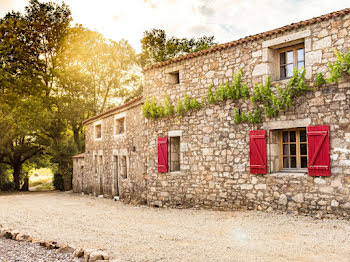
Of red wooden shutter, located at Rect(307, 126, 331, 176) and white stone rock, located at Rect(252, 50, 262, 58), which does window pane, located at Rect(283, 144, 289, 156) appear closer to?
red wooden shutter, located at Rect(307, 126, 331, 176)

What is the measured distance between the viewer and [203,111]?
9953 mm

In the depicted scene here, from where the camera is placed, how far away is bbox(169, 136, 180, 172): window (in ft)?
36.1

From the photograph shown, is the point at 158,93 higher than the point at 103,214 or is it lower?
higher

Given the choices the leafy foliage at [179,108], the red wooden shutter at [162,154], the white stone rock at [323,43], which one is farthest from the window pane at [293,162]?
the red wooden shutter at [162,154]

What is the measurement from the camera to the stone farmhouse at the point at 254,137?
7.58 m

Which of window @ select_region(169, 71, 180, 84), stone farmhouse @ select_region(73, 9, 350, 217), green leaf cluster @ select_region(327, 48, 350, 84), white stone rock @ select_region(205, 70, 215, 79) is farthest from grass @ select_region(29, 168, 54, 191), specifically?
green leaf cluster @ select_region(327, 48, 350, 84)

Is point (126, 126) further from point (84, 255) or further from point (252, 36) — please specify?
point (84, 255)

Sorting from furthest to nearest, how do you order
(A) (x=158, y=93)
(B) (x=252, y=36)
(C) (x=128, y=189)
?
(C) (x=128, y=189)
(A) (x=158, y=93)
(B) (x=252, y=36)

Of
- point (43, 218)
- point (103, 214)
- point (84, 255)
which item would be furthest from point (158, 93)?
point (84, 255)

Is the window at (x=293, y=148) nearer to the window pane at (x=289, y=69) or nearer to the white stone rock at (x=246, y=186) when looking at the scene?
the white stone rock at (x=246, y=186)

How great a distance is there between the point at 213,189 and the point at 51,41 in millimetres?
17029

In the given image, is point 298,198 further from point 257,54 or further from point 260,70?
point 257,54

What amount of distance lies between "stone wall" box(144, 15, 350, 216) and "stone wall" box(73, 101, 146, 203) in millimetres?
957

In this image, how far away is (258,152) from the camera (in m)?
8.70
